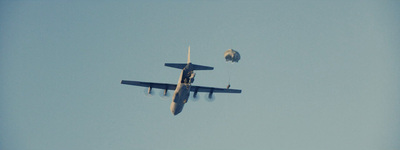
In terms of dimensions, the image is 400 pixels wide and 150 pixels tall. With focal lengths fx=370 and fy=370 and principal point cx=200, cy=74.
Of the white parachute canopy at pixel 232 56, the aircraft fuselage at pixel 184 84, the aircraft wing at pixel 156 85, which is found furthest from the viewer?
the aircraft wing at pixel 156 85

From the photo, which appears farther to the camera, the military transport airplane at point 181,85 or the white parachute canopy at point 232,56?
the military transport airplane at point 181,85

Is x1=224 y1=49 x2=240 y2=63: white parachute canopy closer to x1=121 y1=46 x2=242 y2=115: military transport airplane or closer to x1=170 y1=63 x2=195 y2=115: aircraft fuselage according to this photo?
x1=121 y1=46 x2=242 y2=115: military transport airplane

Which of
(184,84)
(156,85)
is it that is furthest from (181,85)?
(156,85)

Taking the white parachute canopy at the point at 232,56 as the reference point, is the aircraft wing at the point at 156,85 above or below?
below

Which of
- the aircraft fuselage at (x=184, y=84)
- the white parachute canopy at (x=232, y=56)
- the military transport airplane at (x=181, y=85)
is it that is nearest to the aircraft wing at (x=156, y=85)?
the military transport airplane at (x=181, y=85)

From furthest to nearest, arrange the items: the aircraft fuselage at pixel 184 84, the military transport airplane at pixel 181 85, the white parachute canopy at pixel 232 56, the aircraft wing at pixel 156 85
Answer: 1. the aircraft wing at pixel 156 85
2. the military transport airplane at pixel 181 85
3. the aircraft fuselage at pixel 184 84
4. the white parachute canopy at pixel 232 56

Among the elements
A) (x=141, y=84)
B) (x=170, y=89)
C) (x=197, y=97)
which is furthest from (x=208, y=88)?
(x=141, y=84)

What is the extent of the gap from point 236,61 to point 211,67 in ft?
20.4

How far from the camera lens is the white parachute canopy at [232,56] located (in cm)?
5972

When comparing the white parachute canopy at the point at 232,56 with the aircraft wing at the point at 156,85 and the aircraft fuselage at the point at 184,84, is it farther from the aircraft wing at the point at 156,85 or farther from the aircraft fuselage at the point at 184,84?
the aircraft wing at the point at 156,85

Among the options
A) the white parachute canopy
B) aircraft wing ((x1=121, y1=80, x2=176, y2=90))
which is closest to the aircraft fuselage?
aircraft wing ((x1=121, y1=80, x2=176, y2=90))

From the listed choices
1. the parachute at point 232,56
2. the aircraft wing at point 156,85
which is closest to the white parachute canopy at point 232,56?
the parachute at point 232,56

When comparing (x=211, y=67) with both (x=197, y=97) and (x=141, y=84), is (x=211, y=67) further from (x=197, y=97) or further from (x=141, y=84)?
(x=141, y=84)

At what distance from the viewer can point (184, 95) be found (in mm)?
64062
